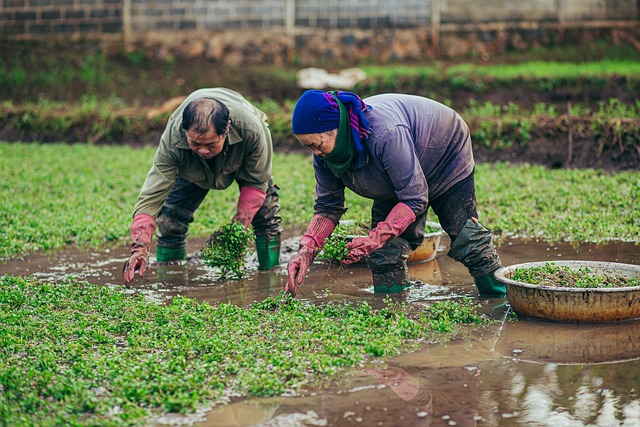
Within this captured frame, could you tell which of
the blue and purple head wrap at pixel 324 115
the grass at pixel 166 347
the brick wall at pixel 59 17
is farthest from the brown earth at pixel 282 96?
the blue and purple head wrap at pixel 324 115

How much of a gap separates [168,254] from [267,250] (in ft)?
3.56

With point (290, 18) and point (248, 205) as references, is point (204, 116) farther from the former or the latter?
point (290, 18)

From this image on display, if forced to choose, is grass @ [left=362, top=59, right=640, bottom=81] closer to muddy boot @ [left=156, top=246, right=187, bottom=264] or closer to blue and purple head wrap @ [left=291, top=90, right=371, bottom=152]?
muddy boot @ [left=156, top=246, right=187, bottom=264]

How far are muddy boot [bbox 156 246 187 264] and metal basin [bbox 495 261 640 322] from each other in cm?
367

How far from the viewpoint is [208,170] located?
756cm

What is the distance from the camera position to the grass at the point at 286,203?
9414 mm

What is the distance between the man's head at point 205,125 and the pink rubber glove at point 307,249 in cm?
105

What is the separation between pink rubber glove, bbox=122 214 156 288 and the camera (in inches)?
266

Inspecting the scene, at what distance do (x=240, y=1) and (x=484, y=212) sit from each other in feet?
38.4

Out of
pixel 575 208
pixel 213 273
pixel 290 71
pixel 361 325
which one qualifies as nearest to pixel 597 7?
pixel 290 71

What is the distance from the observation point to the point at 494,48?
1956 cm

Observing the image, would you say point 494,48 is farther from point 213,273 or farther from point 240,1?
point 213,273

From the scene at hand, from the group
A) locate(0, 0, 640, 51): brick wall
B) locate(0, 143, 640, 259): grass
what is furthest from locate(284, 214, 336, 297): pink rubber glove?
locate(0, 0, 640, 51): brick wall

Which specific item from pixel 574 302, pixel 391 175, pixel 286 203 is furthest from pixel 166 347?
pixel 286 203
